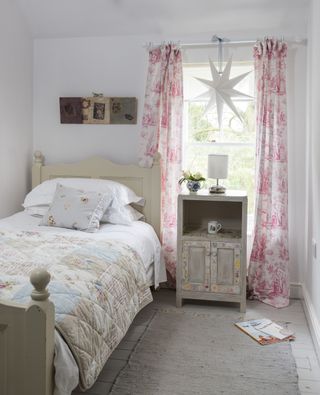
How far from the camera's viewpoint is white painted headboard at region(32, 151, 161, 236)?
151 inches

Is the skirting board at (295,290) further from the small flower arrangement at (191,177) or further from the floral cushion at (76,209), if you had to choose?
the floral cushion at (76,209)

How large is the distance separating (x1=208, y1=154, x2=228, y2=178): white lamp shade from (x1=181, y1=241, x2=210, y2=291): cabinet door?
514mm

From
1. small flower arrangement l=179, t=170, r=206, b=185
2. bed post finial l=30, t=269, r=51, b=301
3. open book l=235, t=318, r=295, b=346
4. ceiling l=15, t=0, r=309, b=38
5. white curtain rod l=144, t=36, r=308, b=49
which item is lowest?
open book l=235, t=318, r=295, b=346

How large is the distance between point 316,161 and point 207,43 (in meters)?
1.36

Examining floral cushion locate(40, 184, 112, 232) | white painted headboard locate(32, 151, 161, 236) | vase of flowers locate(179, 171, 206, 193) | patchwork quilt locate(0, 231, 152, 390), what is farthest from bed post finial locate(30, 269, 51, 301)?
white painted headboard locate(32, 151, 161, 236)

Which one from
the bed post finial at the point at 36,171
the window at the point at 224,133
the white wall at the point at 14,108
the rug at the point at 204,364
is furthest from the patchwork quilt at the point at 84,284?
the window at the point at 224,133

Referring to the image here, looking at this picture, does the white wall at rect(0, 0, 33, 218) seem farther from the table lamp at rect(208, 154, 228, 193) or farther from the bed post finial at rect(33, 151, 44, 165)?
the table lamp at rect(208, 154, 228, 193)

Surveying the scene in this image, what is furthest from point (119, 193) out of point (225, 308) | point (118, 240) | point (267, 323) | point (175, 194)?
point (267, 323)

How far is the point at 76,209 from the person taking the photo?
10.9ft

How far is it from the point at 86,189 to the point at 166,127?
2.69 feet

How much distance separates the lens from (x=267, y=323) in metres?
3.21

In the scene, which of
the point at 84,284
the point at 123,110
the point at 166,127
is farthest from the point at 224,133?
the point at 84,284

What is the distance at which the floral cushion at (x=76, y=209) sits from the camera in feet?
10.8

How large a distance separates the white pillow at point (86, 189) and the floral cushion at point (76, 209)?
15 cm
